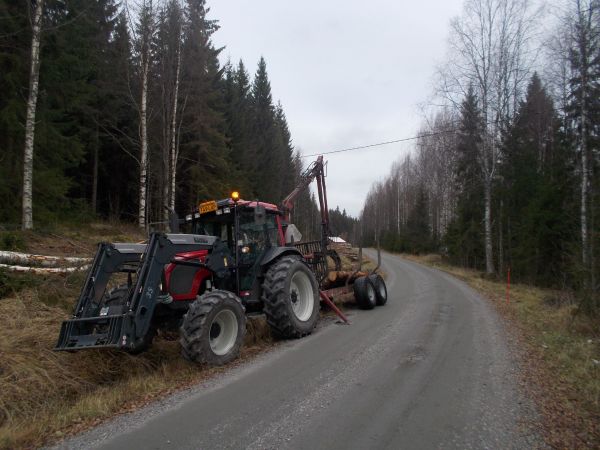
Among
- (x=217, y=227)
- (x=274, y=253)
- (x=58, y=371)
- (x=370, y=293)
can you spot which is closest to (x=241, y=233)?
(x=217, y=227)

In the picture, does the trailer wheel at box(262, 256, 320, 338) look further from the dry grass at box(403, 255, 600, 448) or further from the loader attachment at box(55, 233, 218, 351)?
the dry grass at box(403, 255, 600, 448)

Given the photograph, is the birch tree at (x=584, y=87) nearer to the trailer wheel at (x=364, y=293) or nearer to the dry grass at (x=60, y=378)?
A: the trailer wheel at (x=364, y=293)

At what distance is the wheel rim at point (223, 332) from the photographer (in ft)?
21.2

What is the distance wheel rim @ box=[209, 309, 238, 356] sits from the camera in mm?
6463

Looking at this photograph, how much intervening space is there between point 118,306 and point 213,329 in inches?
54.5

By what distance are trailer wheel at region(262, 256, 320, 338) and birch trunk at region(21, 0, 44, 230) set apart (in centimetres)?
880

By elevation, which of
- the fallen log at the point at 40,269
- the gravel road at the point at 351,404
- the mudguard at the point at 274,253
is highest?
the mudguard at the point at 274,253

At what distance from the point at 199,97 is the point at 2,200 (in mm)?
9998


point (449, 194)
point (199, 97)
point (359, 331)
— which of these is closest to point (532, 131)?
point (449, 194)

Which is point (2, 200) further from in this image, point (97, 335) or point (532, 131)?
point (532, 131)

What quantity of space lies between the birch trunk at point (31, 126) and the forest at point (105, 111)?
0.10 feet

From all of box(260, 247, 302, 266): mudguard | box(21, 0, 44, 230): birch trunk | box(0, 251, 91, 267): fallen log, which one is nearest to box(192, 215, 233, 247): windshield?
box(260, 247, 302, 266): mudguard

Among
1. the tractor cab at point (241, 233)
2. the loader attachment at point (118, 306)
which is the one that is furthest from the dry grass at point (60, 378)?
the tractor cab at point (241, 233)

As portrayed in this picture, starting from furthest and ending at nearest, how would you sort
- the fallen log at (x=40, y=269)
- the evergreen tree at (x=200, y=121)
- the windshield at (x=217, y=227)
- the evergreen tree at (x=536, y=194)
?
the evergreen tree at (x=536, y=194), the evergreen tree at (x=200, y=121), the fallen log at (x=40, y=269), the windshield at (x=217, y=227)
